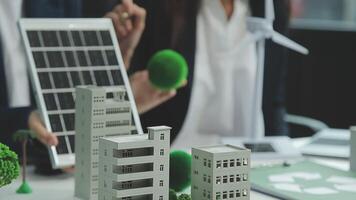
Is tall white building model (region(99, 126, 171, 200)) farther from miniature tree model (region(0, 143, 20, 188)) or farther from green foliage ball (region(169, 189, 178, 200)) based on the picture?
miniature tree model (region(0, 143, 20, 188))

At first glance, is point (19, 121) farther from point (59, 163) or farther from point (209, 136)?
point (209, 136)

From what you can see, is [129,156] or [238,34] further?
[238,34]

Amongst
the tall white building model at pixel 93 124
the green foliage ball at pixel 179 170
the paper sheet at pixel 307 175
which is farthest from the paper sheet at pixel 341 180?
the tall white building model at pixel 93 124

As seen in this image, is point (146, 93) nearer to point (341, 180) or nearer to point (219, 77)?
point (219, 77)

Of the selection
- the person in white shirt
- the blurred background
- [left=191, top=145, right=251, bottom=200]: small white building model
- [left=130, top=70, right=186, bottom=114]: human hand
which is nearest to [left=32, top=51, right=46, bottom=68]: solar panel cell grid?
[left=130, top=70, right=186, bottom=114]: human hand

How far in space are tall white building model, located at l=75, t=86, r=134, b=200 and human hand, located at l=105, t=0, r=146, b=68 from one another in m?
0.43

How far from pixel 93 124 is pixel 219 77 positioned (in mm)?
937

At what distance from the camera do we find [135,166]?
4.03 feet

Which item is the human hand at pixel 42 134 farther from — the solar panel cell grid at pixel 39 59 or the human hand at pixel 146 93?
the human hand at pixel 146 93

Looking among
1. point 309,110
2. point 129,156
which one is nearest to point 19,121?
point 129,156

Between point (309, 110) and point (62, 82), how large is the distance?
103 centimetres

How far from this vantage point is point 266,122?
2.31 metres

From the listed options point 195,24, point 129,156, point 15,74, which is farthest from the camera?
point 195,24

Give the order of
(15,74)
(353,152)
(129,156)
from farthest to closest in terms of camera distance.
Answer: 1. (15,74)
2. (353,152)
3. (129,156)
